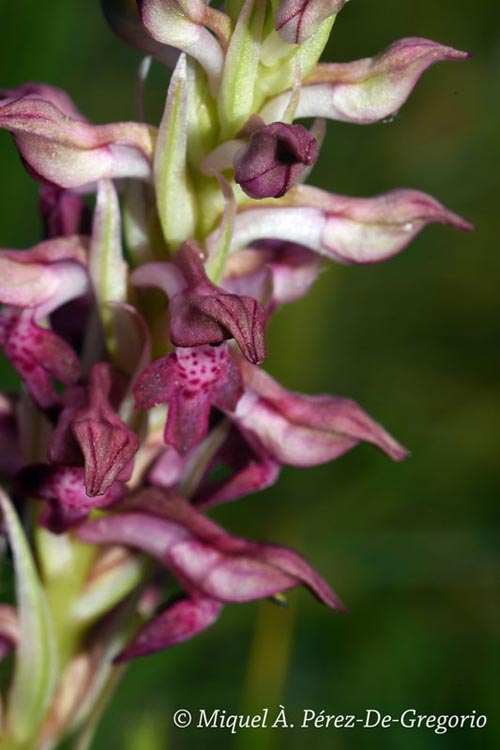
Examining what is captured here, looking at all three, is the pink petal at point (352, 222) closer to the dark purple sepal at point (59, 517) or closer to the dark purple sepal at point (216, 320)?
the dark purple sepal at point (216, 320)

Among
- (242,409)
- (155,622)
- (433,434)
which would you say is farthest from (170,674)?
(242,409)

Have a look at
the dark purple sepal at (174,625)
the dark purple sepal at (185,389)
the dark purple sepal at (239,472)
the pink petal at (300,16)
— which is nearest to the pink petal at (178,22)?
the pink petal at (300,16)

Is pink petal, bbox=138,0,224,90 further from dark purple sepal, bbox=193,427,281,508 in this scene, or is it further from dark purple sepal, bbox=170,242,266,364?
dark purple sepal, bbox=193,427,281,508

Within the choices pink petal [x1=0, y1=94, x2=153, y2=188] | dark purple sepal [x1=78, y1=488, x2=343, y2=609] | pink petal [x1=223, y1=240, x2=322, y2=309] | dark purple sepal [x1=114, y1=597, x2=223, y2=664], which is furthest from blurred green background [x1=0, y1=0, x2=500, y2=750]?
pink petal [x1=0, y1=94, x2=153, y2=188]

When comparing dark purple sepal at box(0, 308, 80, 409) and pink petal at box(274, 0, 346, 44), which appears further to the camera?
dark purple sepal at box(0, 308, 80, 409)

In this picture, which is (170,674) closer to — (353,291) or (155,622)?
(155,622)
